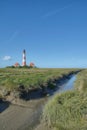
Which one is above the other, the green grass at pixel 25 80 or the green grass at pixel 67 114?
the green grass at pixel 25 80

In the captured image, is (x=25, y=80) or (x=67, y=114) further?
(x=25, y=80)

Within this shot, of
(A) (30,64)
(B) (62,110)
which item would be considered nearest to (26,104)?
(B) (62,110)

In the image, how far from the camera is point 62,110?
16.6 m

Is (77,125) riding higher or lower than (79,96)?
lower

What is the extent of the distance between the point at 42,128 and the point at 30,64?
11673cm

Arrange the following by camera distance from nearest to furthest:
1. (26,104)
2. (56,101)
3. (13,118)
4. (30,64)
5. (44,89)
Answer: (56,101)
(13,118)
(26,104)
(44,89)
(30,64)

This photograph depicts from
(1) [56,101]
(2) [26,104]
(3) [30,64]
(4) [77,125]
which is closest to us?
(4) [77,125]

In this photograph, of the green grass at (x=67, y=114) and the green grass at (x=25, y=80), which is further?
the green grass at (x=25, y=80)

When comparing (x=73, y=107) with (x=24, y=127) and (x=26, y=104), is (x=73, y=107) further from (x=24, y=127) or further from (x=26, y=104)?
(x=26, y=104)

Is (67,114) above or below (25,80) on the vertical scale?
below

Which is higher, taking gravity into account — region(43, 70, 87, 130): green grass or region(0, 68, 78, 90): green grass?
region(0, 68, 78, 90): green grass

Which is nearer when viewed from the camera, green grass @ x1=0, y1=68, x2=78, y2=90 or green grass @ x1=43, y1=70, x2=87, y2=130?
green grass @ x1=43, y1=70, x2=87, y2=130

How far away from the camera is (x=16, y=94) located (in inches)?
1004

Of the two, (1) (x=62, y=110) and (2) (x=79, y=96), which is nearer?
(1) (x=62, y=110)
